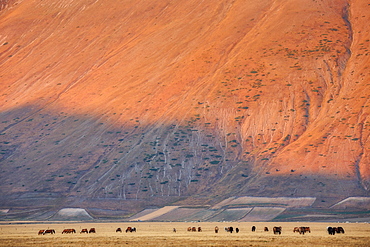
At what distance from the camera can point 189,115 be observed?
10588cm

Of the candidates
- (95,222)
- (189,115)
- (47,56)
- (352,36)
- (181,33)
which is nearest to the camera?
(95,222)

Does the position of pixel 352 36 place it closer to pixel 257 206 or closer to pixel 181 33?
pixel 181 33

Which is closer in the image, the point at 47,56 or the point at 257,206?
the point at 257,206

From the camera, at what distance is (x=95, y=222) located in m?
79.9

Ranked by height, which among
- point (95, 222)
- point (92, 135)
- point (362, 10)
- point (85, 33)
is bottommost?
point (95, 222)

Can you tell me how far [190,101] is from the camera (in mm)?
109188

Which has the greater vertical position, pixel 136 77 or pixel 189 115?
pixel 136 77

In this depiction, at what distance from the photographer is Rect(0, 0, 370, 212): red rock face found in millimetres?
92250

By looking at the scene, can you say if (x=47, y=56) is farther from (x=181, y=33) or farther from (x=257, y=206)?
(x=257, y=206)

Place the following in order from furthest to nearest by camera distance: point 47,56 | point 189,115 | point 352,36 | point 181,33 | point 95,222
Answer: point 47,56 → point 181,33 → point 352,36 → point 189,115 → point 95,222

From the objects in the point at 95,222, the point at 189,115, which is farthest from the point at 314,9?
the point at 95,222

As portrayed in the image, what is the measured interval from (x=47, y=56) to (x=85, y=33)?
10.5 meters

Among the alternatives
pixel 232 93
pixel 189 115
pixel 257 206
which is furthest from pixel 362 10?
pixel 257 206

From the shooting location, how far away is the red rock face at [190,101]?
92.2 m
